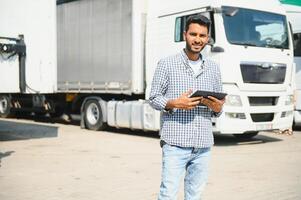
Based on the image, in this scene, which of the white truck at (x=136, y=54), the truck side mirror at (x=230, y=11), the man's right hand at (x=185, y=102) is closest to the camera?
the man's right hand at (x=185, y=102)

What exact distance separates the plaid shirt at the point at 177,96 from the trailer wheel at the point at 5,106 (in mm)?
14852

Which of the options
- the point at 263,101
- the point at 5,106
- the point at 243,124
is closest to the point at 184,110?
the point at 243,124

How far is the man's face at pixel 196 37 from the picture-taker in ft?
11.5

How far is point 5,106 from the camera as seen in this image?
17906 mm

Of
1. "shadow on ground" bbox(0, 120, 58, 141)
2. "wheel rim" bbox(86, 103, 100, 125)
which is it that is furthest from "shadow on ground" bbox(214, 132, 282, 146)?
"shadow on ground" bbox(0, 120, 58, 141)

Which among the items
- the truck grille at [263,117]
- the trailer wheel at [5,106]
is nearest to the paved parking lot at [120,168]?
the truck grille at [263,117]

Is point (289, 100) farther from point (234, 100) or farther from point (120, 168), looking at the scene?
point (120, 168)

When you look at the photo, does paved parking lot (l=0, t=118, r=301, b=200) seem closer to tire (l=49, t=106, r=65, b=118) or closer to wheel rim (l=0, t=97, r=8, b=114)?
tire (l=49, t=106, r=65, b=118)

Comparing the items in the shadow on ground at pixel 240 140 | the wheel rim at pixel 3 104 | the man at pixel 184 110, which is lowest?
the shadow on ground at pixel 240 140

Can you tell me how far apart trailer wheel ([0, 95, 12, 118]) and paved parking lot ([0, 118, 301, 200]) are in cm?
501

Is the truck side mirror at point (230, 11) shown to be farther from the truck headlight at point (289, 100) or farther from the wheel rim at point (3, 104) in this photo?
the wheel rim at point (3, 104)

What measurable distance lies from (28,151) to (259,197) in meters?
5.22

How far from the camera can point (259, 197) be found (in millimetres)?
5996

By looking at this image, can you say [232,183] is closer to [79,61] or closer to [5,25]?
[5,25]
